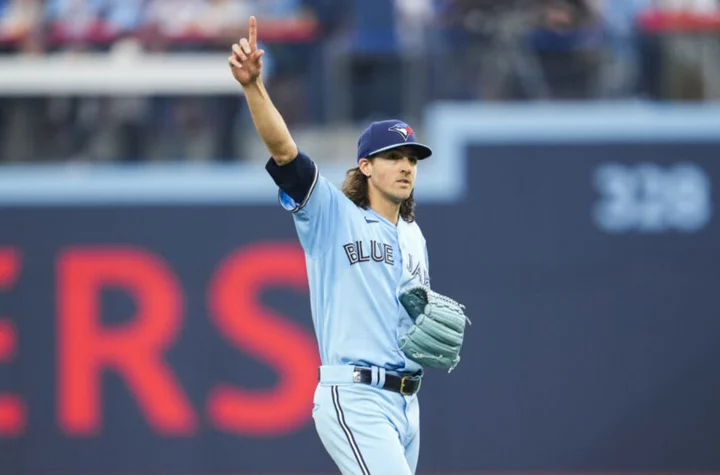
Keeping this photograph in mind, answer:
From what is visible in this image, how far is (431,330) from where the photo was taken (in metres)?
5.04

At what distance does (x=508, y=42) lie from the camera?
10.0 metres

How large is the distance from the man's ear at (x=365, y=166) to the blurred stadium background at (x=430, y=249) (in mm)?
4758

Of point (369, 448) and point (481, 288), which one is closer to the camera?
point (369, 448)

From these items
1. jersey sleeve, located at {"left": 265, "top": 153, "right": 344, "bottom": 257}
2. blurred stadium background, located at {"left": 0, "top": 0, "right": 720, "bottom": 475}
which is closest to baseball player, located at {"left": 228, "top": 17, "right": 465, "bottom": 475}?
jersey sleeve, located at {"left": 265, "top": 153, "right": 344, "bottom": 257}

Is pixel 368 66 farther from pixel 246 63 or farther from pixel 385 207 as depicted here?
pixel 246 63

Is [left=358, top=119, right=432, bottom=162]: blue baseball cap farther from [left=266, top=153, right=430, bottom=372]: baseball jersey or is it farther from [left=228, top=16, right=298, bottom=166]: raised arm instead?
[left=228, top=16, right=298, bottom=166]: raised arm

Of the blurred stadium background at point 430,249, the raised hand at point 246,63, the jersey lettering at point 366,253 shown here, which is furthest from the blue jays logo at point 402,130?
the blurred stadium background at point 430,249

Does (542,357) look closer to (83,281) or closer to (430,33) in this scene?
(430,33)

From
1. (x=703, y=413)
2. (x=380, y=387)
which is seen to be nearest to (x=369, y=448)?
(x=380, y=387)

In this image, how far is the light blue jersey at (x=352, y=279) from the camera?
5117mm

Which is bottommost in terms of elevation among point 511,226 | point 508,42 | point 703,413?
point 703,413

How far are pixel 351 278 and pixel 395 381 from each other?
462 mm

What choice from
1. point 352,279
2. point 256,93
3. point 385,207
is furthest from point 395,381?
point 256,93

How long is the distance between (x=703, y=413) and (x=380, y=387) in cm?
584
